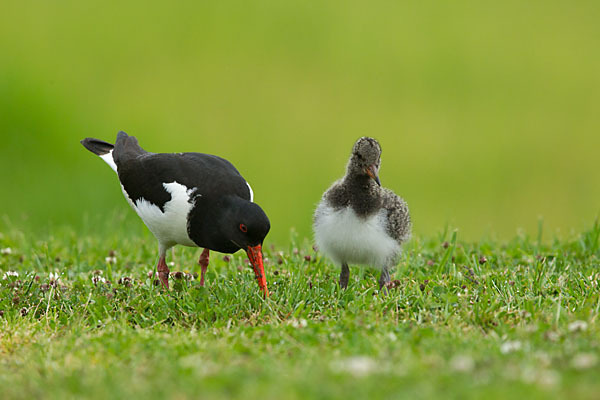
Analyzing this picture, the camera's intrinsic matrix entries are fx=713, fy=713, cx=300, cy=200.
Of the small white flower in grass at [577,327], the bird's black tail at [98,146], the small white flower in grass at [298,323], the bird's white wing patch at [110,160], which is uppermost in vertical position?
the bird's black tail at [98,146]

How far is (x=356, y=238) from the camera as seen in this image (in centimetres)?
647

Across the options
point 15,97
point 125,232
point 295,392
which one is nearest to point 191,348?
point 295,392

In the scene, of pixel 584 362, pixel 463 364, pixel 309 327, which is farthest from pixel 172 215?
pixel 584 362

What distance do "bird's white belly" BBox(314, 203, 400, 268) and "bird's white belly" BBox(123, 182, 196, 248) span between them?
1.30m

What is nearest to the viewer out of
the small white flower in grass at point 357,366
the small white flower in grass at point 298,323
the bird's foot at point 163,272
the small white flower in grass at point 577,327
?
the small white flower in grass at point 357,366

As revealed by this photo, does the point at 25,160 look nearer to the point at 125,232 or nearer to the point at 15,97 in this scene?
the point at 15,97

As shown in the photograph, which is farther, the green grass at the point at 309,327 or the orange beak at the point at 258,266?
the orange beak at the point at 258,266

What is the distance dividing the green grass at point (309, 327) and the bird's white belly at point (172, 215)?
19.1 inches

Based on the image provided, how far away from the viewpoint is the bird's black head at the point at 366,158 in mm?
6191

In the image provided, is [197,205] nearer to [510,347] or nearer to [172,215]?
[172,215]

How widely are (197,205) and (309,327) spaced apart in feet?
6.72

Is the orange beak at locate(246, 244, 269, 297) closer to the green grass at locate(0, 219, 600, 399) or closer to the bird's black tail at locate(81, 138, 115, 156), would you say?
the green grass at locate(0, 219, 600, 399)

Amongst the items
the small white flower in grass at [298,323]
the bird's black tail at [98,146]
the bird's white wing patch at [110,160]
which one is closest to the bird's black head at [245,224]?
the small white flower in grass at [298,323]

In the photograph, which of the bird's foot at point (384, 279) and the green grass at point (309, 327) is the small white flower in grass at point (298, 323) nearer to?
the green grass at point (309, 327)
